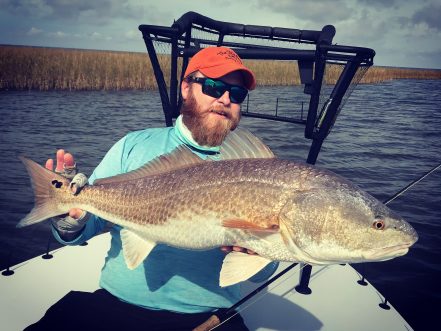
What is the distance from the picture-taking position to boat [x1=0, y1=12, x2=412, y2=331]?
3.63 m

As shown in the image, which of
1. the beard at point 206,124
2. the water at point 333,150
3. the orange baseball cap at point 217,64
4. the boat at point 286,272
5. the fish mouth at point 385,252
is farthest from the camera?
the water at point 333,150

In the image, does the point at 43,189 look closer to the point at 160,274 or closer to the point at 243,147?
the point at 160,274

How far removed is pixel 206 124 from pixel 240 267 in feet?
4.28

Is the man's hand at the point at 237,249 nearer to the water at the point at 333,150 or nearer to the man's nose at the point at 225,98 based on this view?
the man's nose at the point at 225,98

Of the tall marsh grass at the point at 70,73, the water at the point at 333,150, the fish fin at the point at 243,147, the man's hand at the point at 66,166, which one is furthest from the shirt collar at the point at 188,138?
the tall marsh grass at the point at 70,73

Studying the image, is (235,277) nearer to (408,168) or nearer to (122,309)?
(122,309)

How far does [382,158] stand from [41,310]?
12775 mm

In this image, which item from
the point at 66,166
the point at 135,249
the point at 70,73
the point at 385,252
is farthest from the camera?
the point at 70,73

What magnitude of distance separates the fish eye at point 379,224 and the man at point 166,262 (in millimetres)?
1202

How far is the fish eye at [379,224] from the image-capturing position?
2089mm

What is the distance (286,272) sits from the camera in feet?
12.9

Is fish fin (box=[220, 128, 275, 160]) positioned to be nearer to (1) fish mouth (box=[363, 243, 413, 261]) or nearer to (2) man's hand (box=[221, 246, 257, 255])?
(2) man's hand (box=[221, 246, 257, 255])

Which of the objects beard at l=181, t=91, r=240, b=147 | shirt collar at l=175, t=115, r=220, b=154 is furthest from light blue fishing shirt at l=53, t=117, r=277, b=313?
beard at l=181, t=91, r=240, b=147

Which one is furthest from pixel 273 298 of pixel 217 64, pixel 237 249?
pixel 217 64
